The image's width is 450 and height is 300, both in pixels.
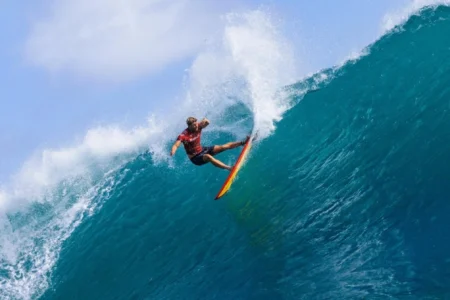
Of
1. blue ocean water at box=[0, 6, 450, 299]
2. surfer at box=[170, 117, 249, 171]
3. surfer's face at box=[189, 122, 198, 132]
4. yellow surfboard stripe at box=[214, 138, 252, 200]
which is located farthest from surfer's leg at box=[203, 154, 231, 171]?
blue ocean water at box=[0, 6, 450, 299]

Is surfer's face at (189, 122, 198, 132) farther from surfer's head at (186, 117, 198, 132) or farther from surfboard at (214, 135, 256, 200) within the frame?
surfboard at (214, 135, 256, 200)

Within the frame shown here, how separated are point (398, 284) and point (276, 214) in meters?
3.83

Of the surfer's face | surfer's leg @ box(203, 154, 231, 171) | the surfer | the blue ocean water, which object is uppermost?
the surfer's face

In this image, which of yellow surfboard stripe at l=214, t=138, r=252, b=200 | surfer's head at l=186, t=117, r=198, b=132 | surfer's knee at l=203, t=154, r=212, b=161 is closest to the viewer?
surfer's head at l=186, t=117, r=198, b=132

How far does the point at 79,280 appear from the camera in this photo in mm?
11742

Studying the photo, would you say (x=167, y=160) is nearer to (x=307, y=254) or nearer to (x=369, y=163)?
(x=369, y=163)

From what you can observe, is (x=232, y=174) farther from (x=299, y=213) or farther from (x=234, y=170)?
(x=299, y=213)

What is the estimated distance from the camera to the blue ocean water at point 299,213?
721 centimetres

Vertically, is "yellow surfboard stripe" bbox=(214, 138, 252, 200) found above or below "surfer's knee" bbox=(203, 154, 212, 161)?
below

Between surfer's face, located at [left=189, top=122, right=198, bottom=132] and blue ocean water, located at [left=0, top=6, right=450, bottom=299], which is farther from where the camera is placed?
surfer's face, located at [left=189, top=122, right=198, bottom=132]

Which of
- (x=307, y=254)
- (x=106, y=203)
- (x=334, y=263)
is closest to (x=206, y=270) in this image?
(x=307, y=254)

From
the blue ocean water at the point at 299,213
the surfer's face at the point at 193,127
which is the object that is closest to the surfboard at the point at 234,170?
the blue ocean water at the point at 299,213

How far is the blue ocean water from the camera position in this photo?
7207 mm

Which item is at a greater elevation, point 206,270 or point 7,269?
point 7,269
